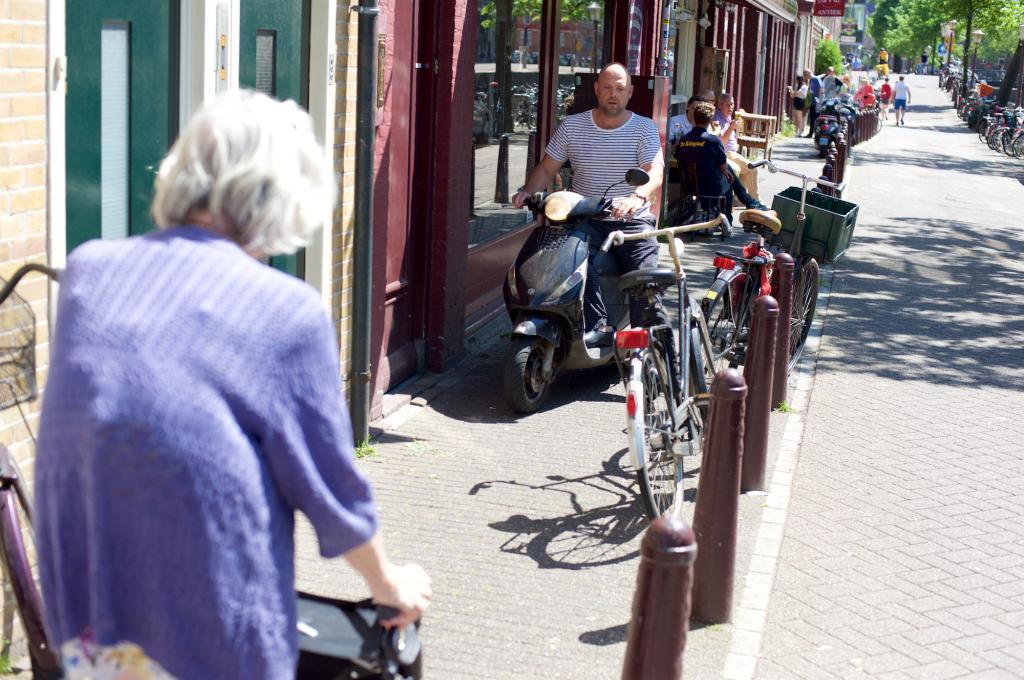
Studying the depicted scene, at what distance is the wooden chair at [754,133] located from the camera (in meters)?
23.9

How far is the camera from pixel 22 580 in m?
3.46

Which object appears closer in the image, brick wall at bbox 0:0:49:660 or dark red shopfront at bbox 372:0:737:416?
brick wall at bbox 0:0:49:660

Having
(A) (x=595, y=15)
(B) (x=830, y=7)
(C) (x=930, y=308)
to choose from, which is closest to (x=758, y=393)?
(C) (x=930, y=308)

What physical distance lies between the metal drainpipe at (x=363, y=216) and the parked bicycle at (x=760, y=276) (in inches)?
76.3

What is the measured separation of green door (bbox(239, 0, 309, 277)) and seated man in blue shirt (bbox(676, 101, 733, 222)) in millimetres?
8663

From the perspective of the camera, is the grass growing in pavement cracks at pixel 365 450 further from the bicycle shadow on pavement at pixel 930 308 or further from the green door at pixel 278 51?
the bicycle shadow on pavement at pixel 930 308

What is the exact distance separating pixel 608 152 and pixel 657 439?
296 cm

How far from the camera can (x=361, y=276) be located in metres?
6.62

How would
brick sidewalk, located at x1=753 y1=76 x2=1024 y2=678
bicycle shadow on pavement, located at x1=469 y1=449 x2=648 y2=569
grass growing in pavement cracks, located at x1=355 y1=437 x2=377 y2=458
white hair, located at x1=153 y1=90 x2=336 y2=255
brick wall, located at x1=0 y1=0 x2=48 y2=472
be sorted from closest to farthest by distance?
white hair, located at x1=153 y1=90 x2=336 y2=255 → brick wall, located at x1=0 y1=0 x2=48 y2=472 → brick sidewalk, located at x1=753 y1=76 x2=1024 y2=678 → bicycle shadow on pavement, located at x1=469 y1=449 x2=648 y2=569 → grass growing in pavement cracks, located at x1=355 y1=437 x2=377 y2=458

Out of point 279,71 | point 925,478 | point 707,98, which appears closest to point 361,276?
point 279,71

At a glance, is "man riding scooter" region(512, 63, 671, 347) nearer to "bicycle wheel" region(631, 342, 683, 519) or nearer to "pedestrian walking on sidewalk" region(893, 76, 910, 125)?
"bicycle wheel" region(631, 342, 683, 519)

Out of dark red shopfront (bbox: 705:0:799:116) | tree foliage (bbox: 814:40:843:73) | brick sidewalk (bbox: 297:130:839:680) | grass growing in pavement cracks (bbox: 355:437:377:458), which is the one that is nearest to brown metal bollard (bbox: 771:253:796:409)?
brick sidewalk (bbox: 297:130:839:680)

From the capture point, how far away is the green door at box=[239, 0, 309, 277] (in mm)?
5848

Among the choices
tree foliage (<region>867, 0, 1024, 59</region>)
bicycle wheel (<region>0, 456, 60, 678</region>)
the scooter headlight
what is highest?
tree foliage (<region>867, 0, 1024, 59</region>)
